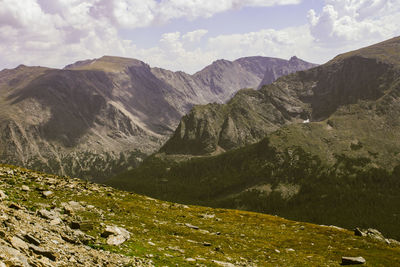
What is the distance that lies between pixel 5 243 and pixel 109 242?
11.9m

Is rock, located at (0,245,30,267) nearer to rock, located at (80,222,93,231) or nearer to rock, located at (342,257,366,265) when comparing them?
rock, located at (80,222,93,231)

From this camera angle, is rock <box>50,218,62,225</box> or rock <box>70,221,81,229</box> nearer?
rock <box>50,218,62,225</box>

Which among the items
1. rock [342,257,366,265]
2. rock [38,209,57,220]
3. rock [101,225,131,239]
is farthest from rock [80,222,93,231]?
rock [342,257,366,265]

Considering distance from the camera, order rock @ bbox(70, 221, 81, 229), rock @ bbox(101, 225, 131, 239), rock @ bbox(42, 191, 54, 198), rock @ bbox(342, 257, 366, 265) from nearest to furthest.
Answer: rock @ bbox(70, 221, 81, 229) → rock @ bbox(101, 225, 131, 239) → rock @ bbox(42, 191, 54, 198) → rock @ bbox(342, 257, 366, 265)

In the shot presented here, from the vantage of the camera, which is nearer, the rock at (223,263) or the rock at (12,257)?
the rock at (12,257)

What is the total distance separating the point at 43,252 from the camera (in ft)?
56.1

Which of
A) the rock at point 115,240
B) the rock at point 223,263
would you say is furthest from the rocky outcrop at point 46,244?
the rock at point 223,263

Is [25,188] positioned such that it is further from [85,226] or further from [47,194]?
[85,226]

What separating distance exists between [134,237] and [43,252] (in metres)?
14.4

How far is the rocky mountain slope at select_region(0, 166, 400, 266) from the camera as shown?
63.4ft

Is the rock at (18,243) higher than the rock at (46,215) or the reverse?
higher

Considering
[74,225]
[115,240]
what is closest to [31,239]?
[74,225]

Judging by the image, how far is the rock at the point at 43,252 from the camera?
16922mm

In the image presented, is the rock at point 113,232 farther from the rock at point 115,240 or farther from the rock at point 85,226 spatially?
the rock at point 85,226
